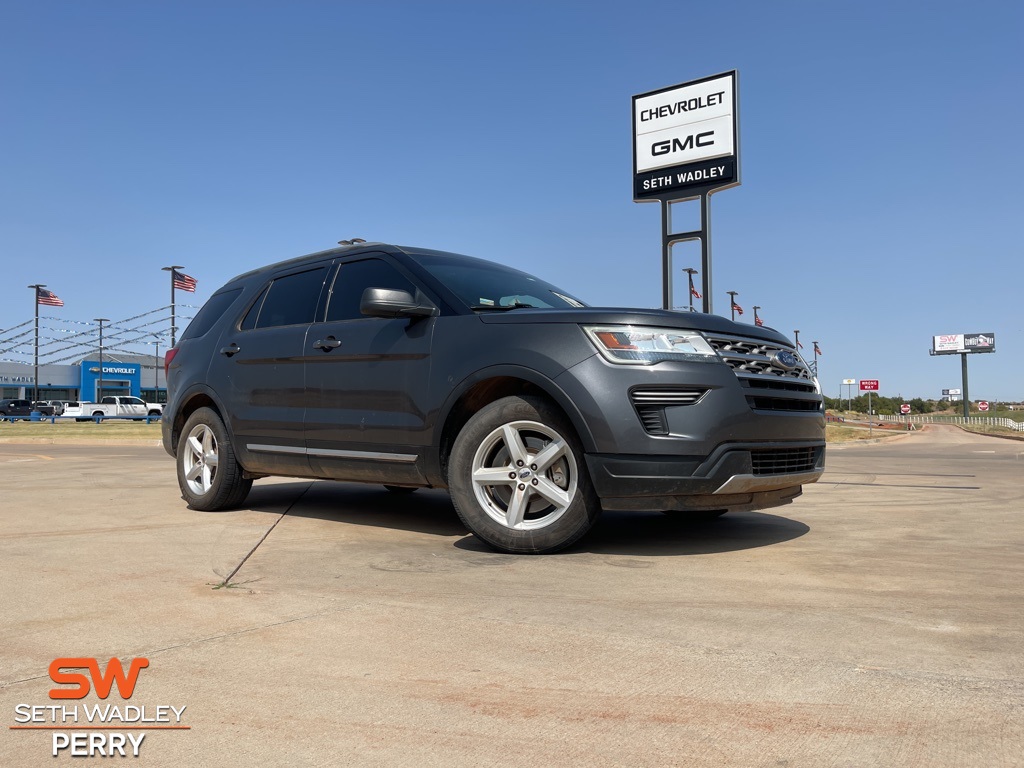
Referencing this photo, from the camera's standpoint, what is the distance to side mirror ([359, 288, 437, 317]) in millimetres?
4641

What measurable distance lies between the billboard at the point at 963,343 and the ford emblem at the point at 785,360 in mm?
135269

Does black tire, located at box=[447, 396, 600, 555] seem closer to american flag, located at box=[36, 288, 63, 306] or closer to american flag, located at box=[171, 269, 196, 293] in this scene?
american flag, located at box=[171, 269, 196, 293]

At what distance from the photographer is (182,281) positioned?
45.8m

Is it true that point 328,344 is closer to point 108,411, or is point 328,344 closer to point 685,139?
point 685,139

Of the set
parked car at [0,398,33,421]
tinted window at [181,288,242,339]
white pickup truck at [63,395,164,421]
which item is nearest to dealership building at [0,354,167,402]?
parked car at [0,398,33,421]

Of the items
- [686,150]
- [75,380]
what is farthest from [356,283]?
[75,380]

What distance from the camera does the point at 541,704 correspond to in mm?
2111

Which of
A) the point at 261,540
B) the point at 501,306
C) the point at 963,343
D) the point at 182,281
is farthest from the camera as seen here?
the point at 963,343

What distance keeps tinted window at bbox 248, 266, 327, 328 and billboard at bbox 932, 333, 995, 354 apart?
446 feet

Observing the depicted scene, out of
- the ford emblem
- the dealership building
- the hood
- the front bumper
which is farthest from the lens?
the dealership building

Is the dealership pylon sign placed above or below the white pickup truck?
above

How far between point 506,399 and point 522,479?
459 mm

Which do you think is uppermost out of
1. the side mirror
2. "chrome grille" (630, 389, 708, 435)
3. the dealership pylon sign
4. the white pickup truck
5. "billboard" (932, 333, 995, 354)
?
"billboard" (932, 333, 995, 354)

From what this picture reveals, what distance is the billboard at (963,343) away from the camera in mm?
129250
